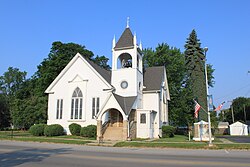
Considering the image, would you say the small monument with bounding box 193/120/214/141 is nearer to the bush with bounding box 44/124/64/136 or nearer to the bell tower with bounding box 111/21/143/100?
the bell tower with bounding box 111/21/143/100

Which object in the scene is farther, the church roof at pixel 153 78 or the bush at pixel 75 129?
the church roof at pixel 153 78

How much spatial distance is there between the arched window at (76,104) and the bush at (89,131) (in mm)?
3301

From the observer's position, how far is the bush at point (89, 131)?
28.5 metres

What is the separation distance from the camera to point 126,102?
1125 inches

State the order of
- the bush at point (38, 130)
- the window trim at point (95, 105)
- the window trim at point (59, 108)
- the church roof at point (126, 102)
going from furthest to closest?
the window trim at point (59, 108) → the bush at point (38, 130) → the window trim at point (95, 105) → the church roof at point (126, 102)

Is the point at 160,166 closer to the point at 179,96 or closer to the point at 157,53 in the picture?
the point at 179,96

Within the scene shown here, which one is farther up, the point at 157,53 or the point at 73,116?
the point at 157,53

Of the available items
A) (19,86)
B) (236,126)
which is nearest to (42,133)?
(236,126)

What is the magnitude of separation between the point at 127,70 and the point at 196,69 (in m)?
9.65

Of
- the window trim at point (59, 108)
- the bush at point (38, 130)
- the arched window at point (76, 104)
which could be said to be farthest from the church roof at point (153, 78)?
the bush at point (38, 130)

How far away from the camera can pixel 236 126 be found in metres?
58.8

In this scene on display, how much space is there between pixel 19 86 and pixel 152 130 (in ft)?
210

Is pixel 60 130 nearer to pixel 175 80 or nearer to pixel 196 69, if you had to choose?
pixel 196 69

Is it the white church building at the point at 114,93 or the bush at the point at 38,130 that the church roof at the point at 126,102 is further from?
the bush at the point at 38,130
